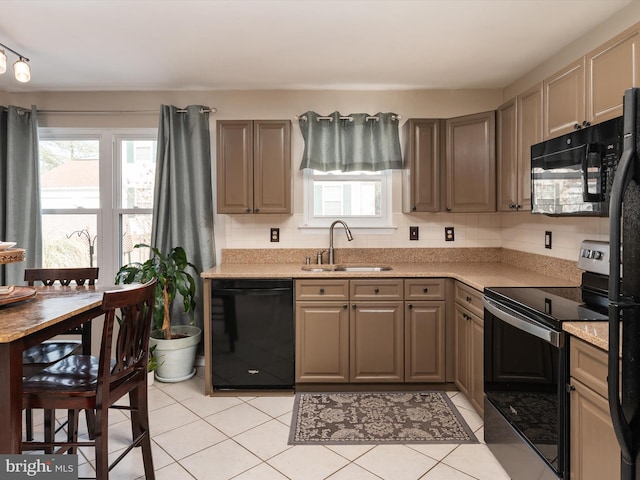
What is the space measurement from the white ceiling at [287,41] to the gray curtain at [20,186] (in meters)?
0.32

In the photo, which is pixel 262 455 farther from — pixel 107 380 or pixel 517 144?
pixel 517 144

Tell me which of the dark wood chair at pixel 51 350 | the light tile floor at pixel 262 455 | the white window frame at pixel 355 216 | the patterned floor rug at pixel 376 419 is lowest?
the light tile floor at pixel 262 455

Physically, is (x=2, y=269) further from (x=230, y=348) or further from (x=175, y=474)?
(x=175, y=474)

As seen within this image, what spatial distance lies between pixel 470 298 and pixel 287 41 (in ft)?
6.61

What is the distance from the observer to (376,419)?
2.67m

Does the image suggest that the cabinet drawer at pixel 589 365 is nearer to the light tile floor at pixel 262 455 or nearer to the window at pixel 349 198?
the light tile floor at pixel 262 455

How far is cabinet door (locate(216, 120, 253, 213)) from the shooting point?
129 inches

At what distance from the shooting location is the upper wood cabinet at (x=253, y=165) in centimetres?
329

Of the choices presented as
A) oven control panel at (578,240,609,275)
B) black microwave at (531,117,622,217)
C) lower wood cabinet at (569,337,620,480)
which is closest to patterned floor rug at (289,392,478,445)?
lower wood cabinet at (569,337,620,480)

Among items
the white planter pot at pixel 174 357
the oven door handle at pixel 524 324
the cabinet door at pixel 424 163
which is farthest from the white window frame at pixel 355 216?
the oven door handle at pixel 524 324

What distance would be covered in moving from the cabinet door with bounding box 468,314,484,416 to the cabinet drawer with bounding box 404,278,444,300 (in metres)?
0.36

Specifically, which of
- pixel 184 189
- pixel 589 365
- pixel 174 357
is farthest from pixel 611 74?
pixel 174 357

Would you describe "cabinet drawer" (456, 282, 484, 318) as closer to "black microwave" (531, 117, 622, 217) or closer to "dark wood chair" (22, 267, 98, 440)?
"black microwave" (531, 117, 622, 217)

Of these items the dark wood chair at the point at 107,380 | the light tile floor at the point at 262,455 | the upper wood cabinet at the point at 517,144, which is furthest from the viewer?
the upper wood cabinet at the point at 517,144
